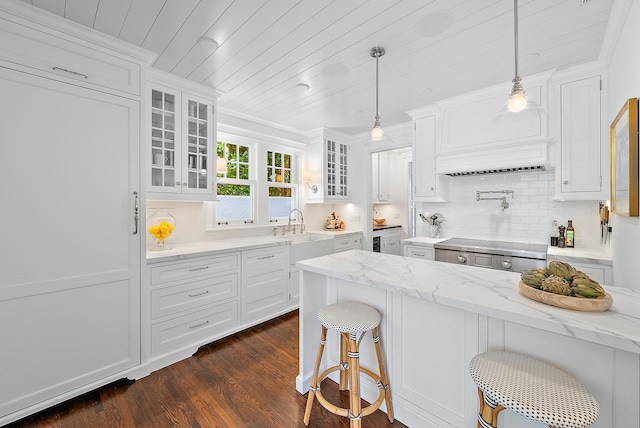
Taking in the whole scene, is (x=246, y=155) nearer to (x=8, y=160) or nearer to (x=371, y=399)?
(x=8, y=160)

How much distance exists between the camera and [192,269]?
2.48 m

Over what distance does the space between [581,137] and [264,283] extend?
3379mm

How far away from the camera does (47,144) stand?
1.75 m

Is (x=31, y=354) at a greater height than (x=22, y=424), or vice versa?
(x=31, y=354)

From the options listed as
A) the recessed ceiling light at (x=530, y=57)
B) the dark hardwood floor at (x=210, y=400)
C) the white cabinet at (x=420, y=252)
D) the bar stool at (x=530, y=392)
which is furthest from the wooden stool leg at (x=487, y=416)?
the recessed ceiling light at (x=530, y=57)

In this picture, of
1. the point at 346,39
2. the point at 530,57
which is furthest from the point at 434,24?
the point at 530,57

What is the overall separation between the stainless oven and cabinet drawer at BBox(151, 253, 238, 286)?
227cm

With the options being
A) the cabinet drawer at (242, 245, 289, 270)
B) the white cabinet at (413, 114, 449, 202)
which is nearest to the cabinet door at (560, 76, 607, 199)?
the white cabinet at (413, 114, 449, 202)

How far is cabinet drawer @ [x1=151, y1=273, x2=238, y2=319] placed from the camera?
2289 mm

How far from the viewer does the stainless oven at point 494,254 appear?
252cm

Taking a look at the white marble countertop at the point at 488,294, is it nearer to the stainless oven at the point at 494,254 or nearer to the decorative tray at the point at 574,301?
the decorative tray at the point at 574,301

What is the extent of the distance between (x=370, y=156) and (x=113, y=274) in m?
3.74

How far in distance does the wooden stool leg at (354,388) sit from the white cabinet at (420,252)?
1958 millimetres

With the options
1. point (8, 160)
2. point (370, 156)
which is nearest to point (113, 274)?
point (8, 160)
